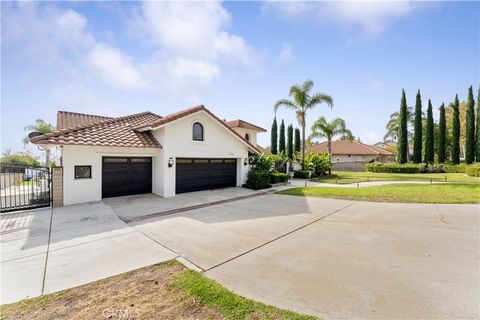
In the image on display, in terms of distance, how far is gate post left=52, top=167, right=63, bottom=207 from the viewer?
10.5m

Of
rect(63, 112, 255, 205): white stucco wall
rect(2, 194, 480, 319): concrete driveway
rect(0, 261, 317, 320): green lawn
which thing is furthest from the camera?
rect(63, 112, 255, 205): white stucco wall

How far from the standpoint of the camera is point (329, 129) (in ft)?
98.7

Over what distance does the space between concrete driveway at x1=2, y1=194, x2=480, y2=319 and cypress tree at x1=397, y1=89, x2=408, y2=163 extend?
27.3 metres

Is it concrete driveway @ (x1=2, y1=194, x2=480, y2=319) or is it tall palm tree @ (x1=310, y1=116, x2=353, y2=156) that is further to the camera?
tall palm tree @ (x1=310, y1=116, x2=353, y2=156)

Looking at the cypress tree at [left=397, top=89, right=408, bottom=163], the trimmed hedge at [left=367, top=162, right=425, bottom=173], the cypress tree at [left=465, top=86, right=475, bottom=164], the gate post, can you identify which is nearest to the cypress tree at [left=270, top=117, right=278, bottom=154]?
the trimmed hedge at [left=367, top=162, right=425, bottom=173]

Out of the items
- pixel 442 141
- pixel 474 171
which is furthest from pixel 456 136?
pixel 474 171

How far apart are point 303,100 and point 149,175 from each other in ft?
51.3

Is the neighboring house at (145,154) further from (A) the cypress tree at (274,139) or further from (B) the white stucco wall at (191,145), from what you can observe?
(A) the cypress tree at (274,139)

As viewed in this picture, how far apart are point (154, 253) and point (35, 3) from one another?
10.4m

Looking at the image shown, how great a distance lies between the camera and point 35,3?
8.65 metres

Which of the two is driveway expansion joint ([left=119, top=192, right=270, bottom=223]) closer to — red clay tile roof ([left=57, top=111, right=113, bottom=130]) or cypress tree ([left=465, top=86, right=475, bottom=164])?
red clay tile roof ([left=57, top=111, right=113, bottom=130])

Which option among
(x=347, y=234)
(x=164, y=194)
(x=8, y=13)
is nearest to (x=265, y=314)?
(x=347, y=234)

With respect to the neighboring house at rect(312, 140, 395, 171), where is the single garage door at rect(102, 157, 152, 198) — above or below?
below

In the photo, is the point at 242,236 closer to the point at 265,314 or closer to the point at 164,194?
the point at 265,314
